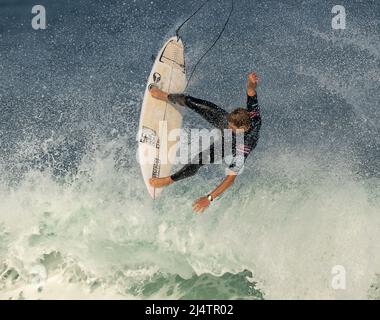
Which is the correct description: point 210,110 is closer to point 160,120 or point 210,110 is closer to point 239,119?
point 239,119

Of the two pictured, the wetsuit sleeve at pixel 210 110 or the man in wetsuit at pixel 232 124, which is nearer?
the man in wetsuit at pixel 232 124

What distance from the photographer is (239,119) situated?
19.1 feet

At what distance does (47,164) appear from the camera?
794 centimetres

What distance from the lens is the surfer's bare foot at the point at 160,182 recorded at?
6.69 meters

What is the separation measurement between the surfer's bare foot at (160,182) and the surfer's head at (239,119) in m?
1.17

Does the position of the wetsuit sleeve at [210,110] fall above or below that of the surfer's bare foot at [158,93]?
below

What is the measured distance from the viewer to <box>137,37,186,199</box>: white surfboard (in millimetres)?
7012

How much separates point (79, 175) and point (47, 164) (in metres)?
0.56

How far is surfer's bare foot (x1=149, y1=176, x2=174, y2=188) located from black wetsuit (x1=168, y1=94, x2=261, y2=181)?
117 mm

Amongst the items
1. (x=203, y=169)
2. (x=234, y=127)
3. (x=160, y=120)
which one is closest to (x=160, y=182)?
(x=160, y=120)

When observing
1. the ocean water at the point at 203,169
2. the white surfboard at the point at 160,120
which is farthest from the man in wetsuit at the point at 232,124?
the ocean water at the point at 203,169

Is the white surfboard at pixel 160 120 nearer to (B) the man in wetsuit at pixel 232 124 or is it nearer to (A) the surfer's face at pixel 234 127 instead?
(B) the man in wetsuit at pixel 232 124

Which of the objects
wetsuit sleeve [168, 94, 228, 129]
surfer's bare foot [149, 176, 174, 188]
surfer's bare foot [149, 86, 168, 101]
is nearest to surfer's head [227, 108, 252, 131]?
wetsuit sleeve [168, 94, 228, 129]
